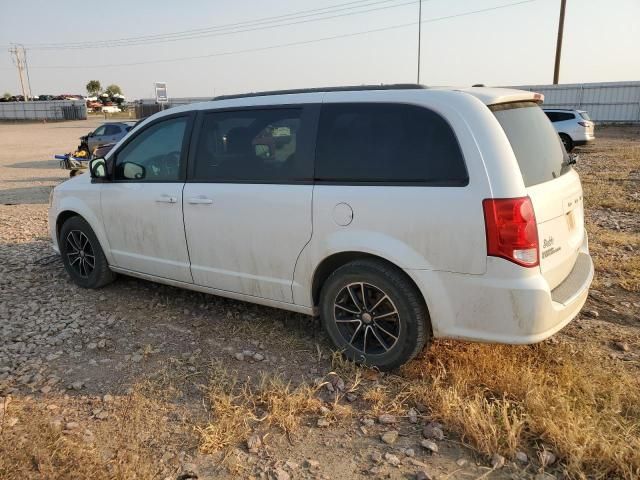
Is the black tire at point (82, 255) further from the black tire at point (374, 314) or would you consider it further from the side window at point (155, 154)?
the black tire at point (374, 314)

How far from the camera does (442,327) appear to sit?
128 inches

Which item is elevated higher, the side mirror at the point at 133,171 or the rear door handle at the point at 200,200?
the side mirror at the point at 133,171

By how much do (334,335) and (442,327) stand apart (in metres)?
0.82

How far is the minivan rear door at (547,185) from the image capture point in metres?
3.10

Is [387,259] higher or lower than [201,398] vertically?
higher

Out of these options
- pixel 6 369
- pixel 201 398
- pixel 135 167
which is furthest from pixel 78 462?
pixel 135 167

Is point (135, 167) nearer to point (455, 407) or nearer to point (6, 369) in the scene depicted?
point (6, 369)

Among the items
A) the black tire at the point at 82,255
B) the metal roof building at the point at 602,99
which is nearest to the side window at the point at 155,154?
the black tire at the point at 82,255

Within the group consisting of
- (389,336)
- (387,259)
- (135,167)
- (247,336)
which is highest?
(135,167)

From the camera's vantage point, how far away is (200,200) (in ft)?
13.4

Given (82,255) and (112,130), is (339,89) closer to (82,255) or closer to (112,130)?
(82,255)

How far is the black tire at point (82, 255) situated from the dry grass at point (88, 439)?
6.32 ft

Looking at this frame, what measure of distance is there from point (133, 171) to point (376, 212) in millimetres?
2457

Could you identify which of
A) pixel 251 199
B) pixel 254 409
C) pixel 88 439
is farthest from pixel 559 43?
pixel 88 439
